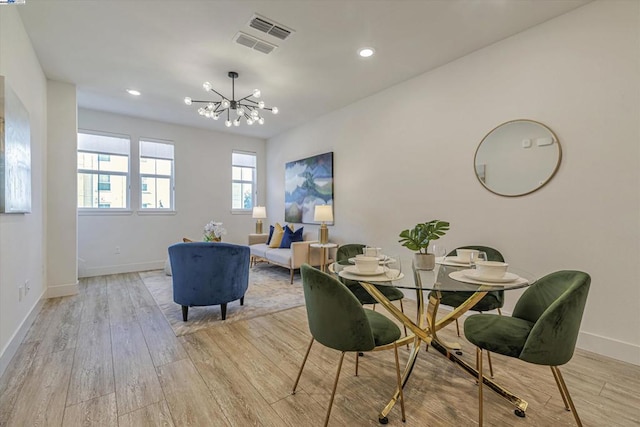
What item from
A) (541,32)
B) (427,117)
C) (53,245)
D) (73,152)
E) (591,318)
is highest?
(541,32)

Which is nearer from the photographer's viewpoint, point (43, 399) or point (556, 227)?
point (43, 399)

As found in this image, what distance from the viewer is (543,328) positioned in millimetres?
1437

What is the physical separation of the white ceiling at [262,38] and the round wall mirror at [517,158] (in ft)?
3.16

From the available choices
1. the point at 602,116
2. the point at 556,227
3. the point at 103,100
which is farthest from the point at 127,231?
the point at 602,116

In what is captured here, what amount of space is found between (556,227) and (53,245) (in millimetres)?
5880

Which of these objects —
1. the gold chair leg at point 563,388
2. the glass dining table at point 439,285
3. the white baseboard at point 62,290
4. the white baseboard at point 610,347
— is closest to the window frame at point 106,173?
the white baseboard at point 62,290

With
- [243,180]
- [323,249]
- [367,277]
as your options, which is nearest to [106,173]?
[243,180]

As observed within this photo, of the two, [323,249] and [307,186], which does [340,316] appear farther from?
[307,186]

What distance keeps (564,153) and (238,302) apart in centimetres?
379

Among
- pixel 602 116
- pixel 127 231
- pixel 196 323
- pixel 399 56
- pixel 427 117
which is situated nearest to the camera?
pixel 602 116

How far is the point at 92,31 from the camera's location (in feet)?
9.39

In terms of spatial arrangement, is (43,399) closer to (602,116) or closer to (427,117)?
(427,117)

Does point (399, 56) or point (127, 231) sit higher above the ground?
point (399, 56)

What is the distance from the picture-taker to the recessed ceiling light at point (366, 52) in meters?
3.14
